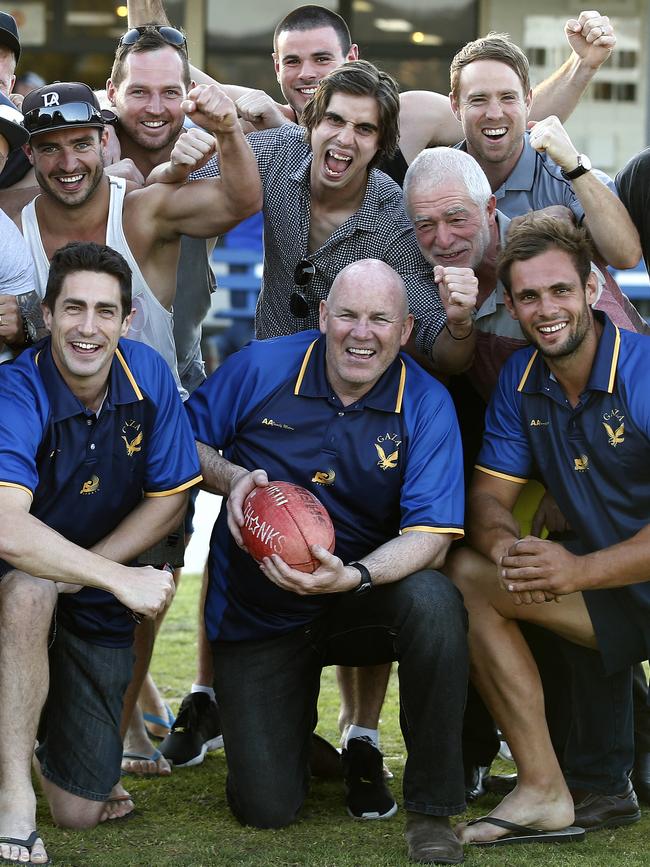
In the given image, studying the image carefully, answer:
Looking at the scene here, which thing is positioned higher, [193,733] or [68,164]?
[68,164]

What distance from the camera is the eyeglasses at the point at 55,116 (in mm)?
4461

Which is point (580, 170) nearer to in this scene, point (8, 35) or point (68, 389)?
point (68, 389)

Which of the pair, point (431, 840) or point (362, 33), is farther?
point (362, 33)

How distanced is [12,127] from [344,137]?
3.68 ft

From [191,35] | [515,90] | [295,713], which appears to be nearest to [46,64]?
[191,35]

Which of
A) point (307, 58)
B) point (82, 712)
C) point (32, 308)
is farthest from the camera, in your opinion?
point (307, 58)

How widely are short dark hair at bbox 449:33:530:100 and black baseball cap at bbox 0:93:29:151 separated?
66.1 inches

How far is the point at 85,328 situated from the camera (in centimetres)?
402

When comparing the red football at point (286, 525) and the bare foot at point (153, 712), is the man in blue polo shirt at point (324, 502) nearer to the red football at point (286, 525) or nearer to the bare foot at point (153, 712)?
the red football at point (286, 525)

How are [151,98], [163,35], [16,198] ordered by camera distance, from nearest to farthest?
[16,198] < [151,98] < [163,35]

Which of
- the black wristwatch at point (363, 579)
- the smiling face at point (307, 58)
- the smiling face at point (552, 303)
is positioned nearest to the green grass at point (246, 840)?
the black wristwatch at point (363, 579)

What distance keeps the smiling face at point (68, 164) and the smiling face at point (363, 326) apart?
0.91m

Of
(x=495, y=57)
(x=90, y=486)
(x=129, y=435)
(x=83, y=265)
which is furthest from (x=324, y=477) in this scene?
(x=495, y=57)

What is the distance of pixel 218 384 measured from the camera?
14.6 feet
